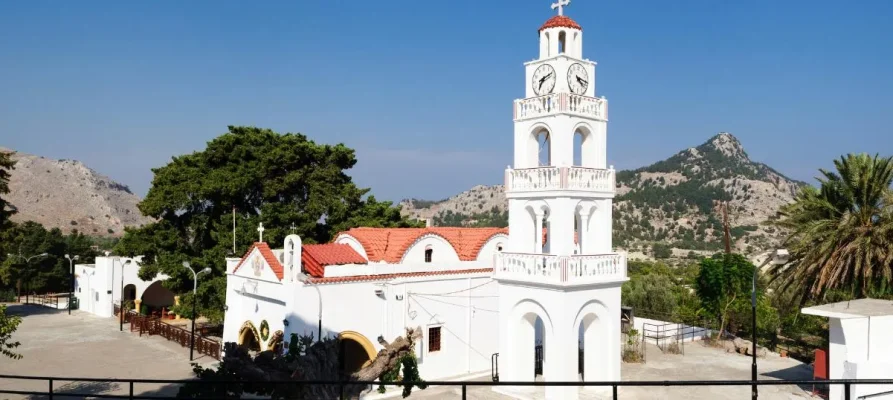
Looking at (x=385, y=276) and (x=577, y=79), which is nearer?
(x=577, y=79)

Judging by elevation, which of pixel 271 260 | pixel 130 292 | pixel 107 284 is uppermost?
pixel 271 260

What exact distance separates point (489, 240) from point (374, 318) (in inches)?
222

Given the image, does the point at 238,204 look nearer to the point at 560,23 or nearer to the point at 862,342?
the point at 560,23

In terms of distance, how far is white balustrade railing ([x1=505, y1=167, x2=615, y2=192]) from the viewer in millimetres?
17297

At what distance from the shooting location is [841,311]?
663 inches

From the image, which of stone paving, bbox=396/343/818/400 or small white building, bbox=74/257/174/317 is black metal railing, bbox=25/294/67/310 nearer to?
small white building, bbox=74/257/174/317

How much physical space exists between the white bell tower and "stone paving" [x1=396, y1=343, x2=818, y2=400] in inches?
52.8

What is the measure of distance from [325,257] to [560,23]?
1053 centimetres

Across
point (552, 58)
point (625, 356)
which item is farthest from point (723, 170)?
point (552, 58)

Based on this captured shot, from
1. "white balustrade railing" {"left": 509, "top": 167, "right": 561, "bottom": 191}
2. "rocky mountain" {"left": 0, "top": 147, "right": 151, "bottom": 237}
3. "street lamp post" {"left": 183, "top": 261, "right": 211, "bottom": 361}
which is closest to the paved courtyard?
"street lamp post" {"left": 183, "top": 261, "right": 211, "bottom": 361}

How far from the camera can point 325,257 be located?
70.1 ft

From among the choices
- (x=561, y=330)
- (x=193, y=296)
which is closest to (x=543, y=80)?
(x=561, y=330)

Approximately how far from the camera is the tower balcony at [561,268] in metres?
16.9

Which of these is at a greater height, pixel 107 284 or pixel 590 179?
pixel 590 179
